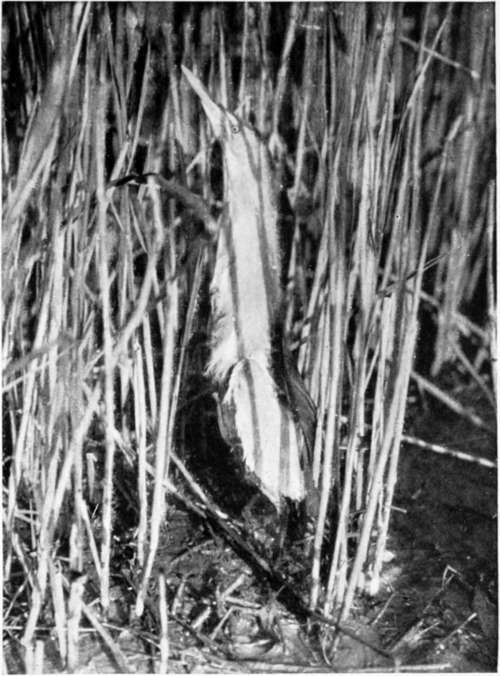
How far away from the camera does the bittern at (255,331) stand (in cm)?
78

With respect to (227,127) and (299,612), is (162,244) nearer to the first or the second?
(227,127)

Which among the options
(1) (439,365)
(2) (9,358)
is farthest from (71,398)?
(1) (439,365)

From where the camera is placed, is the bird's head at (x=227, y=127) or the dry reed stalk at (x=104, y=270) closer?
the dry reed stalk at (x=104, y=270)

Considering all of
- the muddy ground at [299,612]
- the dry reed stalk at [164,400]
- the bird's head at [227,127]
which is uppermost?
the bird's head at [227,127]

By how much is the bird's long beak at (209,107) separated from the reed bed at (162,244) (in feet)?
0.05

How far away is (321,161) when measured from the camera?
73 cm

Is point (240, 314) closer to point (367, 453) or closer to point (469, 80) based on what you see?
point (367, 453)

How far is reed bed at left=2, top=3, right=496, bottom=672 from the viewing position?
0.68m

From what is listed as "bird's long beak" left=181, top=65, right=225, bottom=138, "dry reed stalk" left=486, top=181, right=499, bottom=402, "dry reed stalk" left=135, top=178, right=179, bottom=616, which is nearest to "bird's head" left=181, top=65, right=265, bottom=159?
"bird's long beak" left=181, top=65, right=225, bottom=138

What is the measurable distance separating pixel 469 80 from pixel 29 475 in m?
0.65

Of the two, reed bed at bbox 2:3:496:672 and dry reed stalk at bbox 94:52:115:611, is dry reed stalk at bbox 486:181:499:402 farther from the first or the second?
dry reed stalk at bbox 94:52:115:611

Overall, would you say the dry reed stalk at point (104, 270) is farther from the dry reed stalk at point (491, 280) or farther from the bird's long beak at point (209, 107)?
the dry reed stalk at point (491, 280)

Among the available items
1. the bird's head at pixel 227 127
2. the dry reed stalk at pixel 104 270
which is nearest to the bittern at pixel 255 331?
the bird's head at pixel 227 127

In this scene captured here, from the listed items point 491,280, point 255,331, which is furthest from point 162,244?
point 491,280
